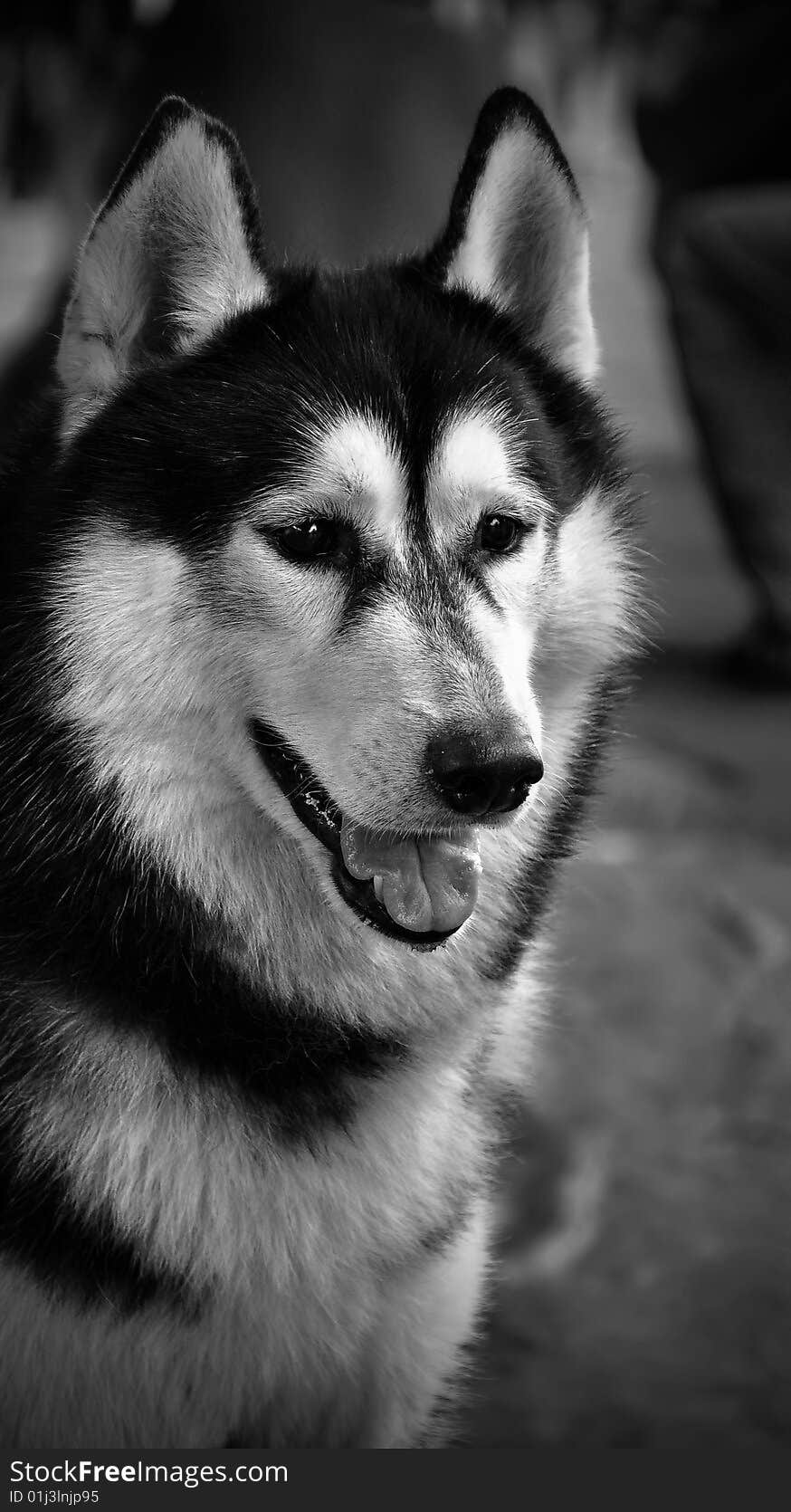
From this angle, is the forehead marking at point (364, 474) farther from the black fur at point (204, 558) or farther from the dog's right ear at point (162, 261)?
the dog's right ear at point (162, 261)

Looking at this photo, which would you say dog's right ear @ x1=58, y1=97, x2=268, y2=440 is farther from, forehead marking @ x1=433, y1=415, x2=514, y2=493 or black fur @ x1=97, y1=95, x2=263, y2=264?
forehead marking @ x1=433, y1=415, x2=514, y2=493

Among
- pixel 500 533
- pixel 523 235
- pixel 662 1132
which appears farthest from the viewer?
pixel 662 1132

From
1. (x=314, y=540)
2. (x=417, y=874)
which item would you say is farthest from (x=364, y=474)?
(x=417, y=874)

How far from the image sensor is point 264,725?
5.15 ft

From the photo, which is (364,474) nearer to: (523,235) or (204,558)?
(204,558)

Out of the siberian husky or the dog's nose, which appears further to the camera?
the siberian husky

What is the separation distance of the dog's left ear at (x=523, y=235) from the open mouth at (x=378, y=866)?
70 centimetres

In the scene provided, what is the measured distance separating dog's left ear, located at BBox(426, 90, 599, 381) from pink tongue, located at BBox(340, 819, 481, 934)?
74cm

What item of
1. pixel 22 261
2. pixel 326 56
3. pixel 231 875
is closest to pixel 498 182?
pixel 231 875

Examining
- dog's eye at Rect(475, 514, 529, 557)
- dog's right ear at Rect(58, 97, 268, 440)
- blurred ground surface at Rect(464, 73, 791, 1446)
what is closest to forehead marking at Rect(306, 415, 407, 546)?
dog's eye at Rect(475, 514, 529, 557)

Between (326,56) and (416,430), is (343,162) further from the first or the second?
(416,430)

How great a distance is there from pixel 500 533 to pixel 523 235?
1.45 feet

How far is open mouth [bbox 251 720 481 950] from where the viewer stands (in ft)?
5.08

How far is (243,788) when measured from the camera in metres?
1.61
